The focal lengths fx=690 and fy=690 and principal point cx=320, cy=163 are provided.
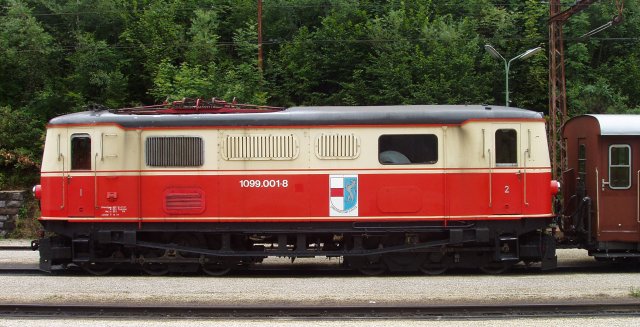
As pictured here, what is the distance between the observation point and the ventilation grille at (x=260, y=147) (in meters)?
13.9

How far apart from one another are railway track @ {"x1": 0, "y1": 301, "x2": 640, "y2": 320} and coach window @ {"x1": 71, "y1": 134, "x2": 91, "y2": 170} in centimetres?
453

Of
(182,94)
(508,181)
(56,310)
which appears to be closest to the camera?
(56,310)

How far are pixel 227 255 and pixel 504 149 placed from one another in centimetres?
597

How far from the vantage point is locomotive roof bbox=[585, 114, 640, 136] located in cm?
1420

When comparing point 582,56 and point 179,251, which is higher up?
point 582,56

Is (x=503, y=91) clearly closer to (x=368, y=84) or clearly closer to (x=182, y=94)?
(x=368, y=84)

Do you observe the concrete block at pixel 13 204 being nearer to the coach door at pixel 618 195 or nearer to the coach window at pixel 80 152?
the coach window at pixel 80 152

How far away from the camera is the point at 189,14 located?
124 feet

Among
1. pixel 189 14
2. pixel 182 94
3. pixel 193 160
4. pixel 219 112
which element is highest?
pixel 189 14

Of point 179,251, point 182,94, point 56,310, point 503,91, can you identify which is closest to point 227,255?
point 179,251

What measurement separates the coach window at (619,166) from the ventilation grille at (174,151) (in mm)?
8480

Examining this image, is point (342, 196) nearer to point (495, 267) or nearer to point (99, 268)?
point (495, 267)

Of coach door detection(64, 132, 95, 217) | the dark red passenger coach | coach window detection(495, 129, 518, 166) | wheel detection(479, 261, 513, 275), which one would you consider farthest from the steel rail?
the dark red passenger coach

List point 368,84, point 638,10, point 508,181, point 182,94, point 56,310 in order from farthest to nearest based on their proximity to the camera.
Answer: point 638,10, point 368,84, point 182,94, point 508,181, point 56,310
